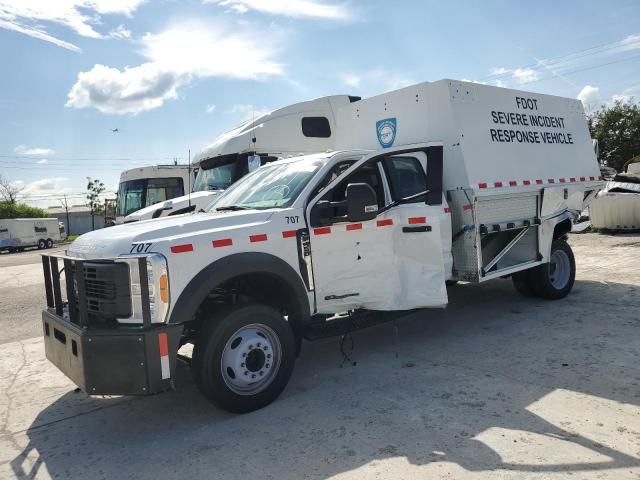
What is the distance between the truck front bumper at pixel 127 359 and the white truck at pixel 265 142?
7117mm

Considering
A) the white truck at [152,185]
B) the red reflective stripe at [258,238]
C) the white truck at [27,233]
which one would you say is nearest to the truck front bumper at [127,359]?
the red reflective stripe at [258,238]

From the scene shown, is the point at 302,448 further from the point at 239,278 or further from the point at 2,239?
the point at 2,239

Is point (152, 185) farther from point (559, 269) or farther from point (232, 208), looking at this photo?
point (559, 269)

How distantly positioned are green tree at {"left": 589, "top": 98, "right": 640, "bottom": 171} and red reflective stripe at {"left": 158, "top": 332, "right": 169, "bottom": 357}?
4003 centimetres

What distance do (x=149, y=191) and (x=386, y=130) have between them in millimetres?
11469

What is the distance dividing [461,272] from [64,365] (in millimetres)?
4202

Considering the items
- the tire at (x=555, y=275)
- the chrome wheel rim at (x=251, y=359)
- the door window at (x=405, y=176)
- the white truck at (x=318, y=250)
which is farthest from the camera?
the tire at (x=555, y=275)

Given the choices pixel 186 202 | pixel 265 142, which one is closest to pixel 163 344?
pixel 265 142

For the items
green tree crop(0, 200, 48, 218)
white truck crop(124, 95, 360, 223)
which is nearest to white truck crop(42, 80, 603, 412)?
white truck crop(124, 95, 360, 223)

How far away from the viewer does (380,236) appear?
193 inches

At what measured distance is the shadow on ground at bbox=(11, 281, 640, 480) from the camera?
333cm

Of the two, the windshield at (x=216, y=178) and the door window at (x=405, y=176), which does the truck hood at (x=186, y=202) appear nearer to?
the windshield at (x=216, y=178)

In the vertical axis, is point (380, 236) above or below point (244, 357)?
above

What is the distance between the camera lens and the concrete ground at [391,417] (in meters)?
3.28
